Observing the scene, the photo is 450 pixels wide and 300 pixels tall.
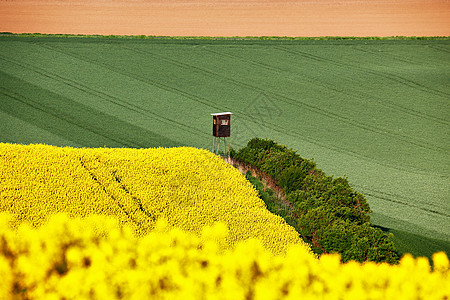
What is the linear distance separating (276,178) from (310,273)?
363 cm

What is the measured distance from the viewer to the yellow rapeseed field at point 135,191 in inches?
233

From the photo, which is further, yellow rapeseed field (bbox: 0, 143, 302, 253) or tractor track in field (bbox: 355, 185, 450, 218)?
tractor track in field (bbox: 355, 185, 450, 218)

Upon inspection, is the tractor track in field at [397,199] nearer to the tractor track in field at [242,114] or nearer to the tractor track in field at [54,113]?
the tractor track in field at [242,114]

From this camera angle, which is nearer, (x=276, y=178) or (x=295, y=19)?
(x=276, y=178)

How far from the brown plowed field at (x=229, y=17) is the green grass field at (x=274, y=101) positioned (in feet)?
4.65

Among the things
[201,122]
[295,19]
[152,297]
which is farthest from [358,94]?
[152,297]

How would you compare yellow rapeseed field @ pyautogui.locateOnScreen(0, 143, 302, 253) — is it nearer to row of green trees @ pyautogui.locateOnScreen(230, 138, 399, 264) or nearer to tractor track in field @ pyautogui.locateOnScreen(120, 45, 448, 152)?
row of green trees @ pyautogui.locateOnScreen(230, 138, 399, 264)

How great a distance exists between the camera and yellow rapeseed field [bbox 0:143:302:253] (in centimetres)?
593

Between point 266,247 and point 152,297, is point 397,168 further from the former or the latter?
point 152,297

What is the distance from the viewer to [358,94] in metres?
14.6

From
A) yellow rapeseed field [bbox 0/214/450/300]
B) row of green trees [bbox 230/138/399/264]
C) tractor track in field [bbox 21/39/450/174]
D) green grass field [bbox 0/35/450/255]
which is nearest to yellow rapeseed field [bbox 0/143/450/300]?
yellow rapeseed field [bbox 0/214/450/300]

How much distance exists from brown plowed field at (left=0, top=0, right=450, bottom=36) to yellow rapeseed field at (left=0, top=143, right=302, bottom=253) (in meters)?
11.9

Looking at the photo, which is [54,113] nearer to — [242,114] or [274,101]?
[242,114]

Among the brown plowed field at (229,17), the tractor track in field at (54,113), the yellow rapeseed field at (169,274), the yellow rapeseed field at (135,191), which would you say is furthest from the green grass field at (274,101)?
the yellow rapeseed field at (169,274)
